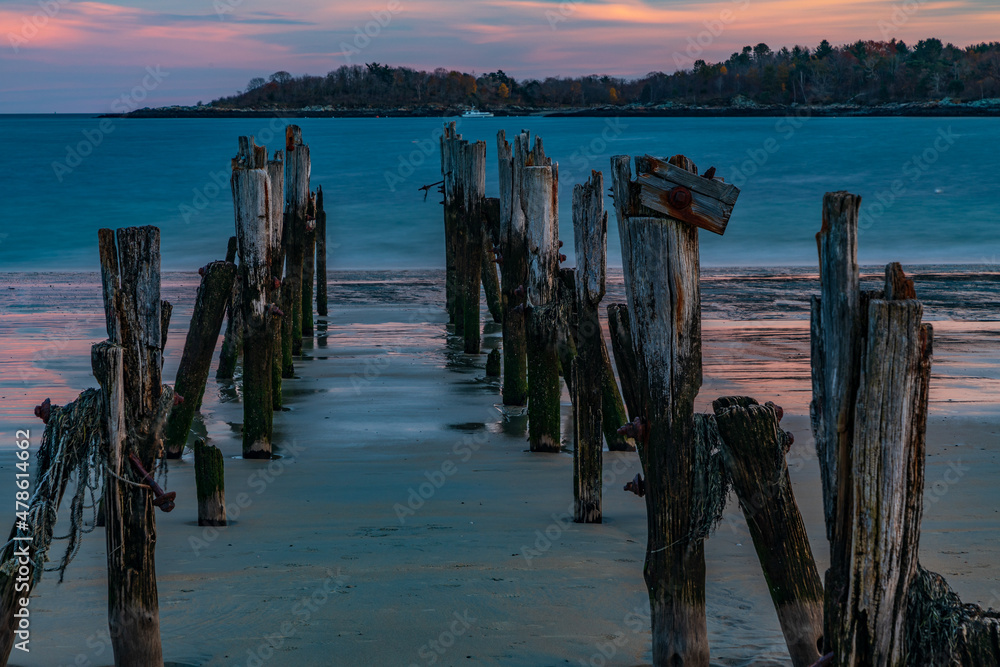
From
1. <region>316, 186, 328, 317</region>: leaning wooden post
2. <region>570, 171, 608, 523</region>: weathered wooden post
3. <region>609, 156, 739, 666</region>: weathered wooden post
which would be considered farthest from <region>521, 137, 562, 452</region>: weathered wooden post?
<region>316, 186, 328, 317</region>: leaning wooden post

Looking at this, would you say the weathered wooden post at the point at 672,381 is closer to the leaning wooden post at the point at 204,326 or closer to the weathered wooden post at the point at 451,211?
the leaning wooden post at the point at 204,326

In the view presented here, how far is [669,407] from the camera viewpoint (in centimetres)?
379

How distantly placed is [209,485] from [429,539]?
137 centimetres

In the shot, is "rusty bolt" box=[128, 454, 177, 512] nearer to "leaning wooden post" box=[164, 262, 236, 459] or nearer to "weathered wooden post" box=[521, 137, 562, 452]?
"weathered wooden post" box=[521, 137, 562, 452]

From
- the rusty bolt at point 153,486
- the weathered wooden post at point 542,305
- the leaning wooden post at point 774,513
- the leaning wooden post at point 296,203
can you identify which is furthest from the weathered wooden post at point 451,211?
the leaning wooden post at point 774,513

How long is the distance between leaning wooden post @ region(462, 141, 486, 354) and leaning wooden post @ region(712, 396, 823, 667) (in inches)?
334

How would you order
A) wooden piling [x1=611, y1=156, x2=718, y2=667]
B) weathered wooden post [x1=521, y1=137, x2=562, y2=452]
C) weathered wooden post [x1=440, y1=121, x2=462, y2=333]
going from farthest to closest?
weathered wooden post [x1=440, y1=121, x2=462, y2=333] → weathered wooden post [x1=521, y1=137, x2=562, y2=452] → wooden piling [x1=611, y1=156, x2=718, y2=667]

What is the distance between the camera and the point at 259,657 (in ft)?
13.6

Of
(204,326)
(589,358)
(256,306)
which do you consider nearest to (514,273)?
(256,306)

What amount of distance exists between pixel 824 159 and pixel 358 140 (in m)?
36.2

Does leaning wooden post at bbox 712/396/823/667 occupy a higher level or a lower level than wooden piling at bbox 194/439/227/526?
higher

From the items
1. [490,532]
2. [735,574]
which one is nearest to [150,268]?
[490,532]

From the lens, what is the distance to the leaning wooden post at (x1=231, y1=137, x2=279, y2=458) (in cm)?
771

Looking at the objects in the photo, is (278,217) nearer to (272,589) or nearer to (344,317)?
(272,589)
